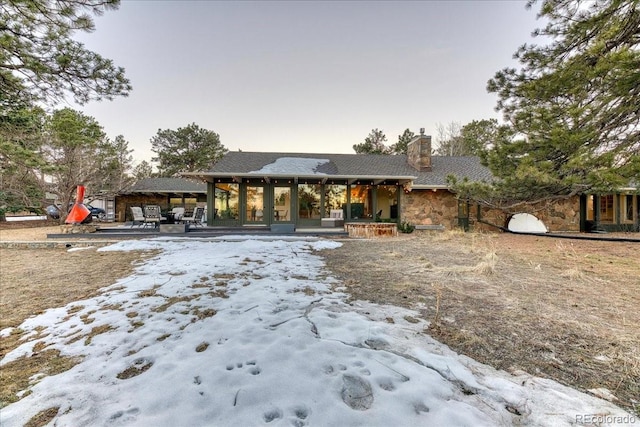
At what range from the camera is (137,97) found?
13.5m

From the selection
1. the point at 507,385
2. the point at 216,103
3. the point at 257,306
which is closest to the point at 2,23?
the point at 257,306

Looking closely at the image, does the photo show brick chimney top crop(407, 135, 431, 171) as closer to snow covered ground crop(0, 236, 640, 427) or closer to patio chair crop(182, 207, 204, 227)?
patio chair crop(182, 207, 204, 227)

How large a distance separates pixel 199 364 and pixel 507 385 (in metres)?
2.01

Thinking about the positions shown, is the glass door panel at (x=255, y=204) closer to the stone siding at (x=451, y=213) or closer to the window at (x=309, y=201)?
the window at (x=309, y=201)

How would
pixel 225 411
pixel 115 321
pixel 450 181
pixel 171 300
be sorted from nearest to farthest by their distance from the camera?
pixel 225 411
pixel 115 321
pixel 171 300
pixel 450 181

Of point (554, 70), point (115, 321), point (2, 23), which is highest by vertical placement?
point (554, 70)

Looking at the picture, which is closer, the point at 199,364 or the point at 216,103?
the point at 199,364

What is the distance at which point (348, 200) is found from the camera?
12703mm

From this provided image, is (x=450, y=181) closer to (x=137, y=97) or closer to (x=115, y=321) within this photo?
(x=115, y=321)

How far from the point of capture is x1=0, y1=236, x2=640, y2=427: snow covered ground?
58.0 inches

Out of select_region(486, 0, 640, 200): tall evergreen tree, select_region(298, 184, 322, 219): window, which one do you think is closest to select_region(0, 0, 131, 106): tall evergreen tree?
select_region(486, 0, 640, 200): tall evergreen tree

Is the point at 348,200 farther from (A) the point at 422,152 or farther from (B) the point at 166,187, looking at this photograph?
(B) the point at 166,187

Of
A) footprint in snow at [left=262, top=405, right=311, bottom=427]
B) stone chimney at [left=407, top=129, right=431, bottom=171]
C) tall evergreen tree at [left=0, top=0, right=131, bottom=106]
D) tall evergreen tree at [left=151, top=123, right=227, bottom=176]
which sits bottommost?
footprint in snow at [left=262, top=405, right=311, bottom=427]
